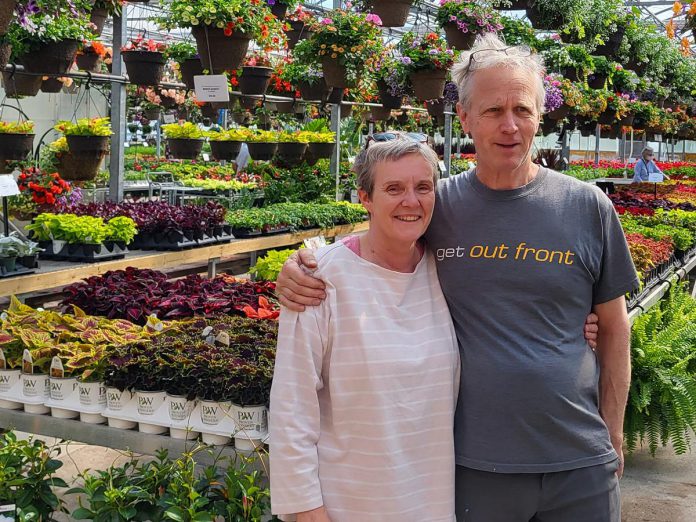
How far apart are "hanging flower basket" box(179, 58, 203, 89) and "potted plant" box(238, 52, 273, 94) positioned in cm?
48

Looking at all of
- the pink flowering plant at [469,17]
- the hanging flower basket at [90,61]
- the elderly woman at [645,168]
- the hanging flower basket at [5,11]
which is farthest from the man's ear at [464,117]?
the elderly woman at [645,168]

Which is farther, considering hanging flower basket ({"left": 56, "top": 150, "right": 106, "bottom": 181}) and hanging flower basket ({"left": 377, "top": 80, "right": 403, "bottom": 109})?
hanging flower basket ({"left": 377, "top": 80, "right": 403, "bottom": 109})

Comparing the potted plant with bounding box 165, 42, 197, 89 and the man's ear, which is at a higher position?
the potted plant with bounding box 165, 42, 197, 89

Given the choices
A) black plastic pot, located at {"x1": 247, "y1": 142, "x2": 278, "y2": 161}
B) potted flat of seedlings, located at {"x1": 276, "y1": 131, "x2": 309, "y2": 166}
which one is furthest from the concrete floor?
potted flat of seedlings, located at {"x1": 276, "y1": 131, "x2": 309, "y2": 166}

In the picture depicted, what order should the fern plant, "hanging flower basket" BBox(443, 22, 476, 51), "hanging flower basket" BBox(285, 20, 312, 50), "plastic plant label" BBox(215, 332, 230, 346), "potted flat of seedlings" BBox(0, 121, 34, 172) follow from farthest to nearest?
"hanging flower basket" BBox(285, 20, 312, 50) → "hanging flower basket" BBox(443, 22, 476, 51) → "potted flat of seedlings" BBox(0, 121, 34, 172) → the fern plant → "plastic plant label" BBox(215, 332, 230, 346)

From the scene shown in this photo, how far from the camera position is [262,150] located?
263 inches

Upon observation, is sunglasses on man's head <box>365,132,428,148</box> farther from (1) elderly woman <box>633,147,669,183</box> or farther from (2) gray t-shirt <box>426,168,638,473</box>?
(1) elderly woman <box>633,147,669,183</box>

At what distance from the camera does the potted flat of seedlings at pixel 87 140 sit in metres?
4.99

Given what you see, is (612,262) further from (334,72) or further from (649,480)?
(334,72)

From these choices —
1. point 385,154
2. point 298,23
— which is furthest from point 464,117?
point 298,23

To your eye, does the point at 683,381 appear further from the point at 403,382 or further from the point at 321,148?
the point at 321,148

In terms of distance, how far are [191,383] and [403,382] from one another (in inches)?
37.8

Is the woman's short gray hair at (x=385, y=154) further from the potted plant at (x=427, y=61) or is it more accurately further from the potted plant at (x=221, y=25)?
the potted plant at (x=427, y=61)

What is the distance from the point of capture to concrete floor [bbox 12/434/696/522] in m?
3.31
